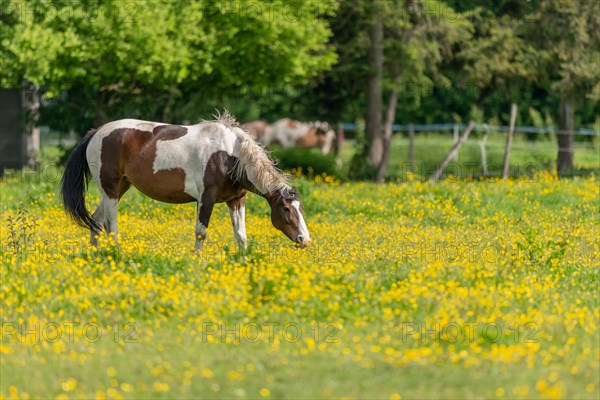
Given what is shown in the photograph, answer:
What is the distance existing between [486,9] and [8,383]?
26720mm

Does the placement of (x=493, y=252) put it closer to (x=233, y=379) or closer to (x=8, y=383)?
(x=233, y=379)

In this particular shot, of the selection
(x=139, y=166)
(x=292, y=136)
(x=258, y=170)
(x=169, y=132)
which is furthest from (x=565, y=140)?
(x=139, y=166)

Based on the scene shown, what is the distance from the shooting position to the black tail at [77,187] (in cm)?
1477

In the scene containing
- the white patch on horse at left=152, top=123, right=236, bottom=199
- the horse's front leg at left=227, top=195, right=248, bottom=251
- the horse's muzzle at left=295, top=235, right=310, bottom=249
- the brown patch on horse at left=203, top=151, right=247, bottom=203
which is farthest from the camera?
the horse's front leg at left=227, top=195, right=248, bottom=251

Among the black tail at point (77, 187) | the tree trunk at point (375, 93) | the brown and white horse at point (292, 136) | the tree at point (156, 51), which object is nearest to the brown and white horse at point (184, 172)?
the black tail at point (77, 187)

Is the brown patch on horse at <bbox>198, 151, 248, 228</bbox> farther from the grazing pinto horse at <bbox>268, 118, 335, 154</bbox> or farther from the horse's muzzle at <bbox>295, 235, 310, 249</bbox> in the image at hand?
the grazing pinto horse at <bbox>268, 118, 335, 154</bbox>

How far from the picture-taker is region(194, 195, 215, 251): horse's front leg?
558 inches

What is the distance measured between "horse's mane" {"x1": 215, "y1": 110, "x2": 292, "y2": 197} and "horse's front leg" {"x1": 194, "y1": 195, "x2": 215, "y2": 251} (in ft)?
1.75

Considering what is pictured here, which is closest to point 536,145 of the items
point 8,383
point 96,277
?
point 96,277

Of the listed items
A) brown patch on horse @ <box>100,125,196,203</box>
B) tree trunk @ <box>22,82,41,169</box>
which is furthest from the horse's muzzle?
tree trunk @ <box>22,82,41,169</box>

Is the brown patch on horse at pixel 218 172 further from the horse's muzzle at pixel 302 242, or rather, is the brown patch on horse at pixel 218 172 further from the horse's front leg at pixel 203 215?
the horse's muzzle at pixel 302 242

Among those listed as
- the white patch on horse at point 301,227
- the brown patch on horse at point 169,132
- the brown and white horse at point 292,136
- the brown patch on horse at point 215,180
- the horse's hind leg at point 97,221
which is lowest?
the brown and white horse at point 292,136

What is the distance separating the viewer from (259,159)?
13.8 metres

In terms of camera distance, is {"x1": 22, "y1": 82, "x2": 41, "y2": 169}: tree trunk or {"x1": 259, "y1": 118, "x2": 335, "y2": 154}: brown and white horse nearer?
{"x1": 22, "y1": 82, "x2": 41, "y2": 169}: tree trunk
